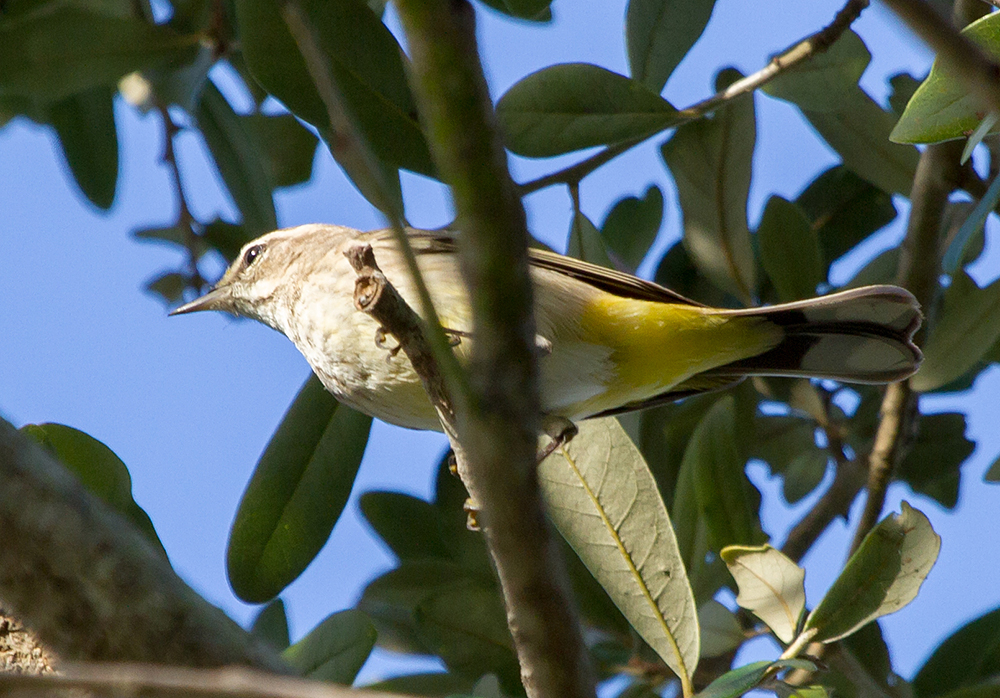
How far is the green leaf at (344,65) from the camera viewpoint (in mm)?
2469

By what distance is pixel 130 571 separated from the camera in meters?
1.48

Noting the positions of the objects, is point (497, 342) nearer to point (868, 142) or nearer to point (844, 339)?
point (844, 339)

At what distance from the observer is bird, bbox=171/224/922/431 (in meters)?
2.65

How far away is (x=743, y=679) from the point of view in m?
1.84

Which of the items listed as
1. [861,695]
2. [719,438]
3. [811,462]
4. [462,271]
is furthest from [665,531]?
[811,462]

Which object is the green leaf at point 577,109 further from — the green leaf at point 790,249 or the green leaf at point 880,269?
the green leaf at point 880,269

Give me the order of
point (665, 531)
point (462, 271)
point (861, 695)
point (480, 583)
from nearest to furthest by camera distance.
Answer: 1. point (462, 271)
2. point (665, 531)
3. point (861, 695)
4. point (480, 583)

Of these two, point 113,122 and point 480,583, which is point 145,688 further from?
point 113,122

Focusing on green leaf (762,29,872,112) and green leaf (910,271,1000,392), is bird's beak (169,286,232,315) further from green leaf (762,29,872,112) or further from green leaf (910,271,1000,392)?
green leaf (910,271,1000,392)

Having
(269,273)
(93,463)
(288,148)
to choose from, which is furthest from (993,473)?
(288,148)

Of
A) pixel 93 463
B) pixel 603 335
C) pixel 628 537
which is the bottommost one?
pixel 628 537

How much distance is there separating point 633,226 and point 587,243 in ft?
1.69

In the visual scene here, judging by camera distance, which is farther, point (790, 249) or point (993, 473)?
point (790, 249)

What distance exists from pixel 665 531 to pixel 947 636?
1.29 metres
